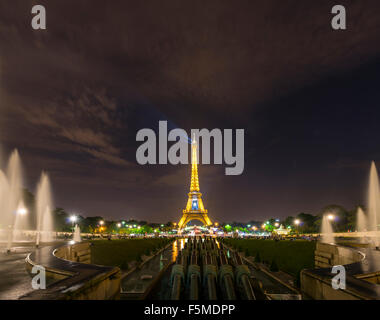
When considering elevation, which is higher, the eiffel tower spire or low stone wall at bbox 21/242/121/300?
the eiffel tower spire

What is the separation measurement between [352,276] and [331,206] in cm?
10093

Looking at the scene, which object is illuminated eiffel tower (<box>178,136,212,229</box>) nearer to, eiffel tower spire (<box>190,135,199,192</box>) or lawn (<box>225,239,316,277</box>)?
eiffel tower spire (<box>190,135,199,192</box>)

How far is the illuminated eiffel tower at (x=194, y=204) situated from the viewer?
132 meters

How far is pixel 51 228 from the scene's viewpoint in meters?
78.8

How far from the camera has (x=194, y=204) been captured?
5871 inches

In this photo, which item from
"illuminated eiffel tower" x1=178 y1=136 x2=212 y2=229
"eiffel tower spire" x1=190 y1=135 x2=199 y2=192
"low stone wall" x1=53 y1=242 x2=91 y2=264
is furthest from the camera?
"eiffel tower spire" x1=190 y1=135 x2=199 y2=192

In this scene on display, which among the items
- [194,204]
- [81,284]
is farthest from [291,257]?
[194,204]

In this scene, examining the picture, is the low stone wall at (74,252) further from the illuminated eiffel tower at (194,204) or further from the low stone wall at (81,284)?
the illuminated eiffel tower at (194,204)

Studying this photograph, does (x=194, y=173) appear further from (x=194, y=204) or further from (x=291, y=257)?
(x=291, y=257)

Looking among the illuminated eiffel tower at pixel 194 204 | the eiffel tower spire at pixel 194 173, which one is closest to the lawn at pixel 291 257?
the illuminated eiffel tower at pixel 194 204

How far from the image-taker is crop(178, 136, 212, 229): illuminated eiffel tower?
131875mm

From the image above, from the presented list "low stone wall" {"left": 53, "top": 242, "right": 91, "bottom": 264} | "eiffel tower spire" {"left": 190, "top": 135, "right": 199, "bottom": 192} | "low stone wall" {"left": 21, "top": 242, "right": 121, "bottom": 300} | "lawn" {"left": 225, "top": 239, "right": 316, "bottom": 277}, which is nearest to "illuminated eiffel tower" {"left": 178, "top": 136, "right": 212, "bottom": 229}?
"eiffel tower spire" {"left": 190, "top": 135, "right": 199, "bottom": 192}

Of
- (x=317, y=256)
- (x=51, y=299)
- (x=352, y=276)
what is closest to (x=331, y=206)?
(x=317, y=256)
